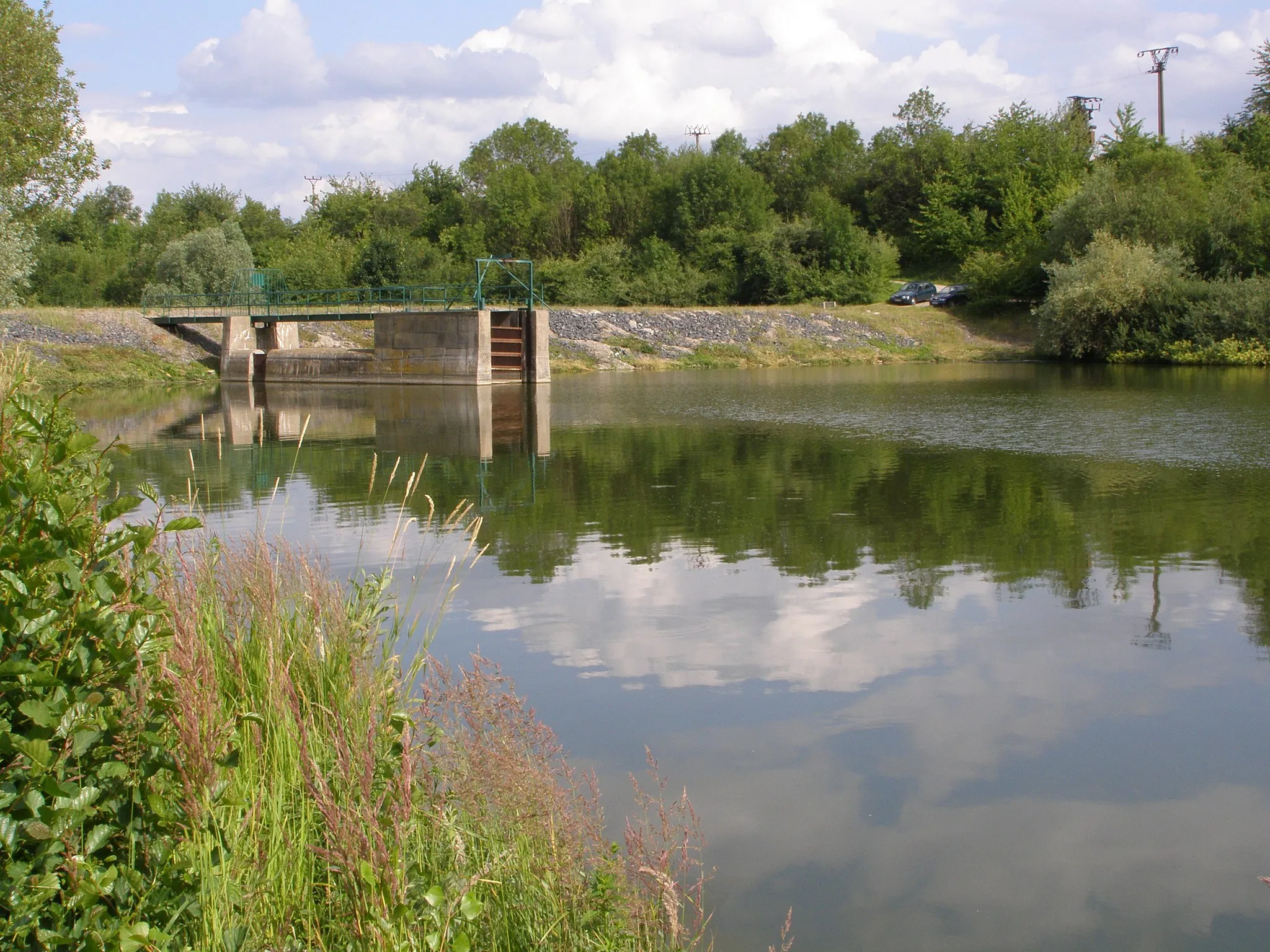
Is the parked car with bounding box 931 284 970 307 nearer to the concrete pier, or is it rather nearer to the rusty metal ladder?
the concrete pier

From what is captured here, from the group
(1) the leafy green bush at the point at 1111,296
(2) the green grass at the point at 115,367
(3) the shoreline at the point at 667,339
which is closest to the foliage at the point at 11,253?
(2) the green grass at the point at 115,367

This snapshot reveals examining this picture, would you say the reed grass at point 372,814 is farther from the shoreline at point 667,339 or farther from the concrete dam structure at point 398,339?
the shoreline at point 667,339

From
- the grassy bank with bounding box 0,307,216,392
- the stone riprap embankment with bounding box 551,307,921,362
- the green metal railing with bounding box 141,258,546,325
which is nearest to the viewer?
the green metal railing with bounding box 141,258,546,325

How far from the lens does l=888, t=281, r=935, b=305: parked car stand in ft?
189

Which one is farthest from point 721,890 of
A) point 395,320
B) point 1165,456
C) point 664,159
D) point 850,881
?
point 664,159

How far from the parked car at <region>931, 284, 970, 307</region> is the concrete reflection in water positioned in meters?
26.0

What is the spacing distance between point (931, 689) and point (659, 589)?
3125 mm

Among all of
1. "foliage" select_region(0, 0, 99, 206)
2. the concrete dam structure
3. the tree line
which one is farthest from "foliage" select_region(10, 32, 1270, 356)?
"foliage" select_region(0, 0, 99, 206)

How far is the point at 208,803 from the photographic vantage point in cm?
326

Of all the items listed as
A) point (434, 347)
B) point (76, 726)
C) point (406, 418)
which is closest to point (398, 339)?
point (434, 347)

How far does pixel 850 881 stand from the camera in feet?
15.3

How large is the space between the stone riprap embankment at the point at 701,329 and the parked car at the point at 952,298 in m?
5.56

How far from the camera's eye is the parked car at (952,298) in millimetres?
55906

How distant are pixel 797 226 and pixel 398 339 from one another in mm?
28767
